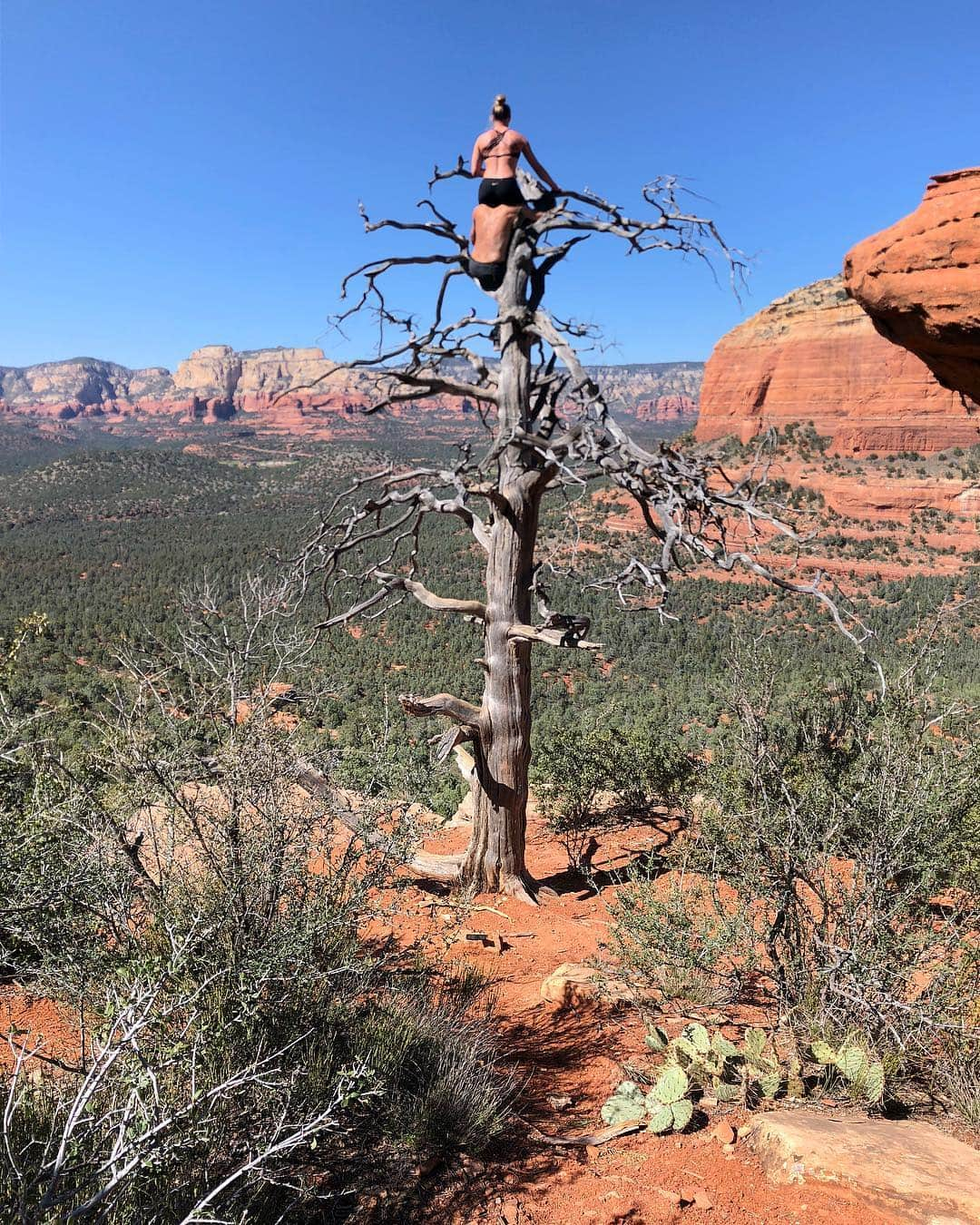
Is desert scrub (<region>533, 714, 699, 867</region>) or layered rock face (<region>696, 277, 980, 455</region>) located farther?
layered rock face (<region>696, 277, 980, 455</region>)

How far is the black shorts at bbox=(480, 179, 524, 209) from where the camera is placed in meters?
4.43

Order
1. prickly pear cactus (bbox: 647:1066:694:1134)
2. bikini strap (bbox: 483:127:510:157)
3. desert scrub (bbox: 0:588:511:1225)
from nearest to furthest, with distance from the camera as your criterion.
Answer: desert scrub (bbox: 0:588:511:1225)
prickly pear cactus (bbox: 647:1066:694:1134)
bikini strap (bbox: 483:127:510:157)

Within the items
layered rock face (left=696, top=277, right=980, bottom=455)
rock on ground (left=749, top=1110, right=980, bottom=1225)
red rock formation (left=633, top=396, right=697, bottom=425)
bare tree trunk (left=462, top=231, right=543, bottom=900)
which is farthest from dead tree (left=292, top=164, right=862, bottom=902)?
red rock formation (left=633, top=396, right=697, bottom=425)

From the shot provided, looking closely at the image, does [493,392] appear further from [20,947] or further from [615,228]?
[20,947]

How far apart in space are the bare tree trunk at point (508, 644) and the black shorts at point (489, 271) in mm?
64

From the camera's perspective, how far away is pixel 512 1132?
272 cm

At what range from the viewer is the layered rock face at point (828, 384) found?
42500mm

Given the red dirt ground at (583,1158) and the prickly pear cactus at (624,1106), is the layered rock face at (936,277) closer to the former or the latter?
the red dirt ground at (583,1158)

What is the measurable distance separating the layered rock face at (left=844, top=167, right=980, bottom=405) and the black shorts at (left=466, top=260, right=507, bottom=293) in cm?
243

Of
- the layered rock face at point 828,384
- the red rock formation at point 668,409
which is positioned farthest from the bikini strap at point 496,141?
the red rock formation at point 668,409

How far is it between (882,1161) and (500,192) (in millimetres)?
5080

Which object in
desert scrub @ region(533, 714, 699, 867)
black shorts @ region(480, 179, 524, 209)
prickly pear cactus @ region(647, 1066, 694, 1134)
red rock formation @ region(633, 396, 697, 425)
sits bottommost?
Result: desert scrub @ region(533, 714, 699, 867)

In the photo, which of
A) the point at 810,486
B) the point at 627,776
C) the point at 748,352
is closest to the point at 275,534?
the point at 810,486

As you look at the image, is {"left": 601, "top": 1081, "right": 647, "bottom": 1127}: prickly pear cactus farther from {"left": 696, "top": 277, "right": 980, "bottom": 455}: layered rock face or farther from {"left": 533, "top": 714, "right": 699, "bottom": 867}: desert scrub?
{"left": 696, "top": 277, "right": 980, "bottom": 455}: layered rock face
